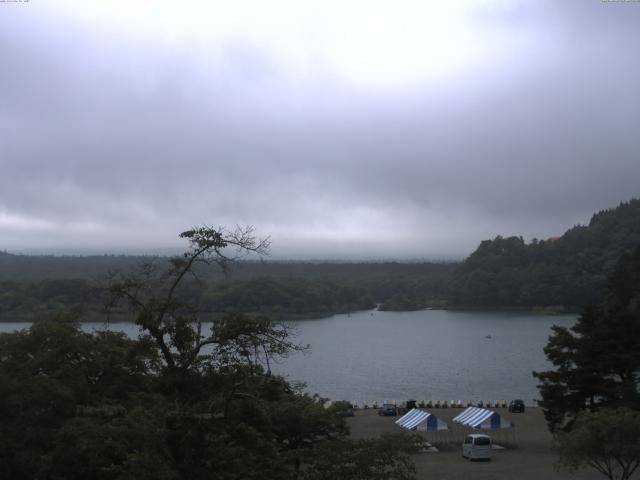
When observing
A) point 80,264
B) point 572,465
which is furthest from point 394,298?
point 572,465

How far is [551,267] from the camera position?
84562 mm

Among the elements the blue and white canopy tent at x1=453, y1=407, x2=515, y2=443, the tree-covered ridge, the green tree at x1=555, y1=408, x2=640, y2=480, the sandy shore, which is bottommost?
the sandy shore

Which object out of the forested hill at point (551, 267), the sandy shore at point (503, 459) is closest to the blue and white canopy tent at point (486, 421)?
the sandy shore at point (503, 459)

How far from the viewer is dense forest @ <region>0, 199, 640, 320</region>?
66125mm

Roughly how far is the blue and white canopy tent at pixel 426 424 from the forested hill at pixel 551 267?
60.3 m

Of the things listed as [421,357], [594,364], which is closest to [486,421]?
[594,364]

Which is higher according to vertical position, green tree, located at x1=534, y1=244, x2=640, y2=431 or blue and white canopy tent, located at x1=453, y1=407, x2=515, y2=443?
green tree, located at x1=534, y1=244, x2=640, y2=431

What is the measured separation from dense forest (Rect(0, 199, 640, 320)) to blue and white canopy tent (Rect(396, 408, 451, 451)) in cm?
4123

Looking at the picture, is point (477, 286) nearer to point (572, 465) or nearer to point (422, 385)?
point (422, 385)

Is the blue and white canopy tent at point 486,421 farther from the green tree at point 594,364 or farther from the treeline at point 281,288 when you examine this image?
the treeline at point 281,288

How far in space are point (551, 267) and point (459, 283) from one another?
38.7 feet

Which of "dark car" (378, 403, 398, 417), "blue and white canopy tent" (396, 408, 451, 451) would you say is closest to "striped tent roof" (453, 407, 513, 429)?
"blue and white canopy tent" (396, 408, 451, 451)

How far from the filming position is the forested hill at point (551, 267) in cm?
8062

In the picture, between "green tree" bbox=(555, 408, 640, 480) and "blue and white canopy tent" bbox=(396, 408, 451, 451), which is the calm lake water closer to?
"blue and white canopy tent" bbox=(396, 408, 451, 451)
